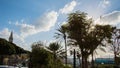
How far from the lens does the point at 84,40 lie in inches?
1789

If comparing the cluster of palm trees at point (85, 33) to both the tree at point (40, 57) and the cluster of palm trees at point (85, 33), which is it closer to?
the cluster of palm trees at point (85, 33)

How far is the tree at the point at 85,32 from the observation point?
44250 millimetres

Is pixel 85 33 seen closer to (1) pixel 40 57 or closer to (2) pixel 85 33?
(2) pixel 85 33

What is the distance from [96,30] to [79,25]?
4364 millimetres

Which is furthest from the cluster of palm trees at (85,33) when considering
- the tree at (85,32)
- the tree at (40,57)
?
the tree at (40,57)

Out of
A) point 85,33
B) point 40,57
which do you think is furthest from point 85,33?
point 40,57

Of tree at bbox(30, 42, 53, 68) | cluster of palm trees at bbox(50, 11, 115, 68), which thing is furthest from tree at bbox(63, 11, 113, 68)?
tree at bbox(30, 42, 53, 68)

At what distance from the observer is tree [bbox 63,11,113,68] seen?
44.2 metres

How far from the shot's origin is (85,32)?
148 ft

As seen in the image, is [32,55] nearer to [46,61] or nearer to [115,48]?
[46,61]

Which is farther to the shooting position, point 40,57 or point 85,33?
point 85,33

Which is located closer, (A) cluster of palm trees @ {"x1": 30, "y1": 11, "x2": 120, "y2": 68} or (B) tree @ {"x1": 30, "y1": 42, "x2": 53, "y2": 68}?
(B) tree @ {"x1": 30, "y1": 42, "x2": 53, "y2": 68}

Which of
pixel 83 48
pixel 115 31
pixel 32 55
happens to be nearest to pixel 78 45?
pixel 83 48

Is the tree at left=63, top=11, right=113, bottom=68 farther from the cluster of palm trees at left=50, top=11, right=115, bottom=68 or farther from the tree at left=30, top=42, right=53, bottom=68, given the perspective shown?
the tree at left=30, top=42, right=53, bottom=68
